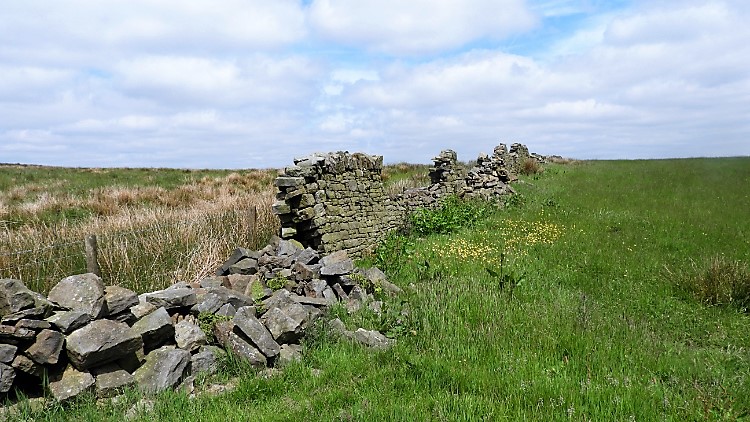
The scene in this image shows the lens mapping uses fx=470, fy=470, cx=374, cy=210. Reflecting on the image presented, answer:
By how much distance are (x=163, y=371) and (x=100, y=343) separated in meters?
0.75

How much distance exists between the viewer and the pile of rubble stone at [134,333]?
5.10m

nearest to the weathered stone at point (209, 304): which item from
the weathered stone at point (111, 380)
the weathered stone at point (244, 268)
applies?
the weathered stone at point (111, 380)

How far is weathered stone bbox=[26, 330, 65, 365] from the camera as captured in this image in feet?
16.5

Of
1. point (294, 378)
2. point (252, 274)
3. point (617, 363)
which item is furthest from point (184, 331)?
point (617, 363)

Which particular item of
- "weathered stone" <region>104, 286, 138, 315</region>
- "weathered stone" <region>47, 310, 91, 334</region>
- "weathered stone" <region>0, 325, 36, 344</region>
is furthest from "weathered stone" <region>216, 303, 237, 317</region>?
"weathered stone" <region>0, 325, 36, 344</region>

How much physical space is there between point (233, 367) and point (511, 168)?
87.7ft

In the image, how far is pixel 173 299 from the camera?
6.67 m

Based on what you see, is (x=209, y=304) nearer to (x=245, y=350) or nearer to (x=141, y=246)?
(x=245, y=350)

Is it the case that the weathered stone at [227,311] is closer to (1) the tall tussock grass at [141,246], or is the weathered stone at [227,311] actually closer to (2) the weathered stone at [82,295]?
(2) the weathered stone at [82,295]

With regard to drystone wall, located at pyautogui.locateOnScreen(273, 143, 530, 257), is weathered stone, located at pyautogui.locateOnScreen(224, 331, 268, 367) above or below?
below

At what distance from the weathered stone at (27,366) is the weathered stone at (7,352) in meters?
0.06

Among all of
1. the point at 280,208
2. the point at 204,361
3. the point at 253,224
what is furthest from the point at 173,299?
the point at 253,224

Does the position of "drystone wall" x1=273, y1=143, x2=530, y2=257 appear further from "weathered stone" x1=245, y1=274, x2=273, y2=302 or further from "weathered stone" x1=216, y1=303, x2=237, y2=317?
"weathered stone" x1=216, y1=303, x2=237, y2=317

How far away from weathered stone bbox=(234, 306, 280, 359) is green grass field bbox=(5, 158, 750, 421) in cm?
39
